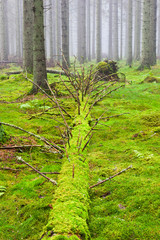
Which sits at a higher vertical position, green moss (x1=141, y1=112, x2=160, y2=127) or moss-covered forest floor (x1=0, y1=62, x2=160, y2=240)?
green moss (x1=141, y1=112, x2=160, y2=127)

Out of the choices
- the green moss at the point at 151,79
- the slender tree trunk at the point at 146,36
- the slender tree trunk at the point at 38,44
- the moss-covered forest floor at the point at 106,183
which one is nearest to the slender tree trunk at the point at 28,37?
the slender tree trunk at the point at 38,44

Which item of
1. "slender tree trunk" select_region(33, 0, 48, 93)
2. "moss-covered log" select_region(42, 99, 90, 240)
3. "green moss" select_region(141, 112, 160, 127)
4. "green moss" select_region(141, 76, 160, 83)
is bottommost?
"moss-covered log" select_region(42, 99, 90, 240)

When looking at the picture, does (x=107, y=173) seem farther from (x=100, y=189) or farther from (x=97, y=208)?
(x=97, y=208)

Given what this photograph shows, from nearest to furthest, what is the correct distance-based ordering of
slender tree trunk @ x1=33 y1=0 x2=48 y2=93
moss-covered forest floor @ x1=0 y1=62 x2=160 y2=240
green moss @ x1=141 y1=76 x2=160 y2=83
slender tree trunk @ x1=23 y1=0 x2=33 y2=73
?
moss-covered forest floor @ x1=0 y1=62 x2=160 y2=240 < slender tree trunk @ x1=33 y1=0 x2=48 y2=93 < green moss @ x1=141 y1=76 x2=160 y2=83 < slender tree trunk @ x1=23 y1=0 x2=33 y2=73

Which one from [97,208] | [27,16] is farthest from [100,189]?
[27,16]

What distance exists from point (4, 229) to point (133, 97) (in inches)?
245

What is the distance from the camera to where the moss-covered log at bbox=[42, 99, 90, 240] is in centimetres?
147

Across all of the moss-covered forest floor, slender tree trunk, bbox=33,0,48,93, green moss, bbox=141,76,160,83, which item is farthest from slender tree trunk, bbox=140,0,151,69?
the moss-covered forest floor

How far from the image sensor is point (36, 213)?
2.11 meters

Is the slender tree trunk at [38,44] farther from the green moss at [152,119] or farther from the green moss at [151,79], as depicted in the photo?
the green moss at [151,79]

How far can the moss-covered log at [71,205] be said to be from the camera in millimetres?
1473

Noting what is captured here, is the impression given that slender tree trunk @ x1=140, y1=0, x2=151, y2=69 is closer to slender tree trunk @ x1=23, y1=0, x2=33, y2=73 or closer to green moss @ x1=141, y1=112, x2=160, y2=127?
slender tree trunk @ x1=23, y1=0, x2=33, y2=73

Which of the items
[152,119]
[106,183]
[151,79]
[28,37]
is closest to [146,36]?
[151,79]

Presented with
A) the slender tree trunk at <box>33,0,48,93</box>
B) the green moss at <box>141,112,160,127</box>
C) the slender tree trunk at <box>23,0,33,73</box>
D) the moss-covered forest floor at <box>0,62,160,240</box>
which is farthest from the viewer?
the slender tree trunk at <box>23,0,33,73</box>
